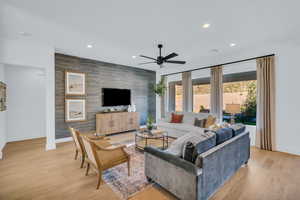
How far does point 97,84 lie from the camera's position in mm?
5324

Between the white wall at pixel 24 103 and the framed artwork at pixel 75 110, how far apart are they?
130 cm

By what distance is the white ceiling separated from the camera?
223 centimetres

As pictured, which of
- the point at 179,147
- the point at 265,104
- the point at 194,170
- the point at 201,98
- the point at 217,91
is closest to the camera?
the point at 194,170

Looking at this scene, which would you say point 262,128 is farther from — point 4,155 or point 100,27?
point 4,155

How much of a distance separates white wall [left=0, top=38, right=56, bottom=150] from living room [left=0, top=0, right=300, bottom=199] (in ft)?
0.08

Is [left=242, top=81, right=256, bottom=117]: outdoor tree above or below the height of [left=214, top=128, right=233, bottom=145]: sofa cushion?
above

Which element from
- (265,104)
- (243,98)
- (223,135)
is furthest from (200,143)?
(243,98)

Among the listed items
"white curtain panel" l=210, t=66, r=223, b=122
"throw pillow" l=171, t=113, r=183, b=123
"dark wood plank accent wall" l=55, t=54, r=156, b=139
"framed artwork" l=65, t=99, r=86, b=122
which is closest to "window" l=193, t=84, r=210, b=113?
"white curtain panel" l=210, t=66, r=223, b=122

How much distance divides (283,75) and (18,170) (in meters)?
6.67

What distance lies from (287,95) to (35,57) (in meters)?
6.92

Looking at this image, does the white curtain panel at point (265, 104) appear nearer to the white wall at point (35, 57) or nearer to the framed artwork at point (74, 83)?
the framed artwork at point (74, 83)

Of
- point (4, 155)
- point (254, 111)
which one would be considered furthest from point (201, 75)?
point (4, 155)

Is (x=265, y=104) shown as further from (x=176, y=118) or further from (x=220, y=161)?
(x=220, y=161)

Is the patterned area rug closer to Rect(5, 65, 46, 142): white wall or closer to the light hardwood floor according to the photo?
the light hardwood floor
